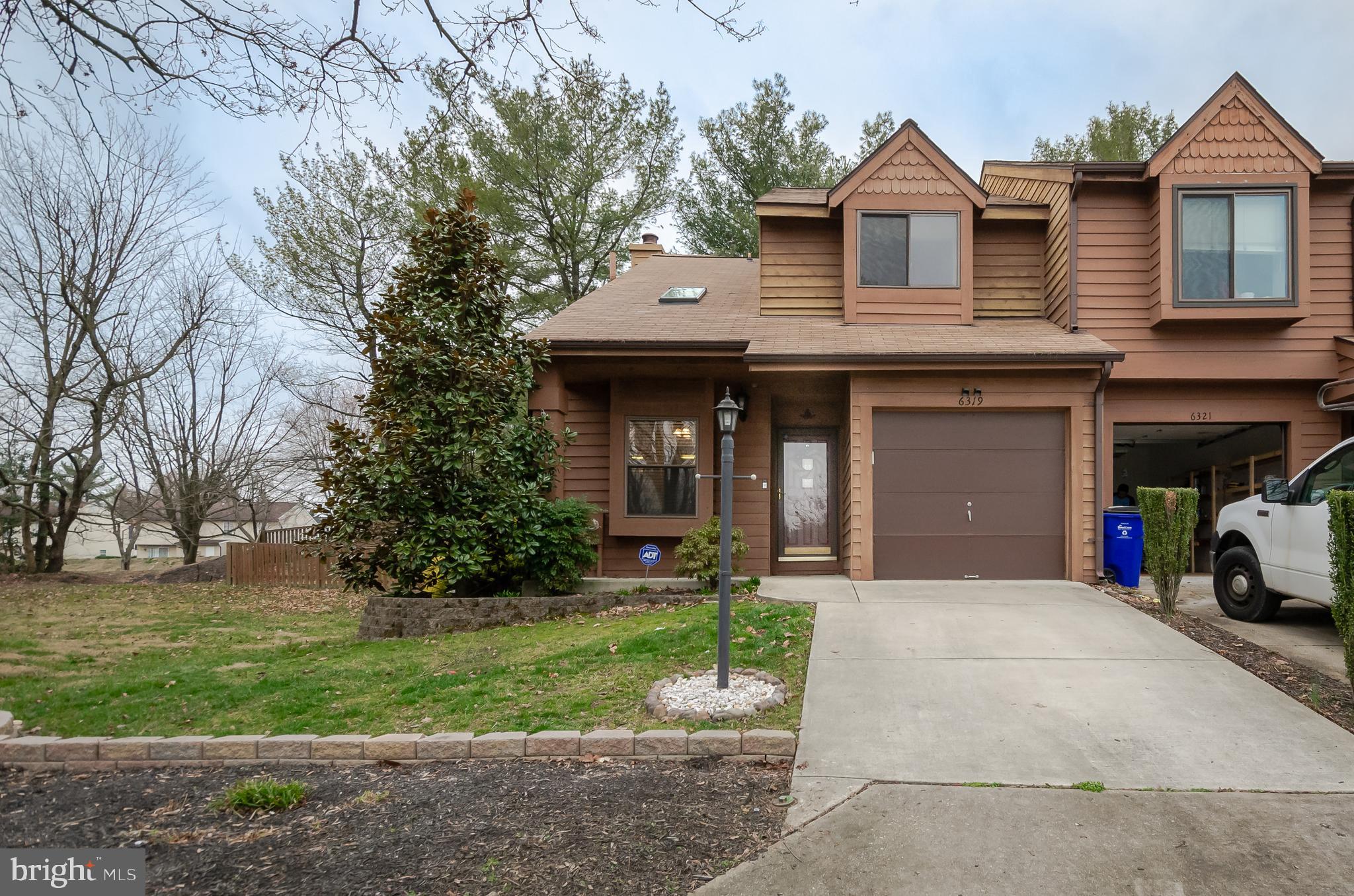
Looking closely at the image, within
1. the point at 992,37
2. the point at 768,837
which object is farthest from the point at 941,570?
the point at 768,837

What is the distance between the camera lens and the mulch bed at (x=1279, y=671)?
4.73 meters

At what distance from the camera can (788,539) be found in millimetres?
10711

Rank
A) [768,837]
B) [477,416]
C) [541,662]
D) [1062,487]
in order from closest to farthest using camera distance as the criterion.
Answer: [768,837] < [541,662] < [477,416] < [1062,487]

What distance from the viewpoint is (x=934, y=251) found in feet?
34.9

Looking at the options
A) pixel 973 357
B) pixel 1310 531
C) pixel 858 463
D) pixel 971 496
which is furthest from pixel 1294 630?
pixel 858 463

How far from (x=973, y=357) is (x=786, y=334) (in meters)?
2.53

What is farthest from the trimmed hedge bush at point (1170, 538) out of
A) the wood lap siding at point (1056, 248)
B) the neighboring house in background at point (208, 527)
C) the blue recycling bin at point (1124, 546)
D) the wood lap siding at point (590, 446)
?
the neighboring house in background at point (208, 527)

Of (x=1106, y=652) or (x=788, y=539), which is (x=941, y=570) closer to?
(x=788, y=539)

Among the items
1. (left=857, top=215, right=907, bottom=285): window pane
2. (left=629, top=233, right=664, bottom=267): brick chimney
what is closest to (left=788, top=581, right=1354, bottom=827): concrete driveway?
(left=857, top=215, right=907, bottom=285): window pane

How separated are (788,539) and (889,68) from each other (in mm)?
6885

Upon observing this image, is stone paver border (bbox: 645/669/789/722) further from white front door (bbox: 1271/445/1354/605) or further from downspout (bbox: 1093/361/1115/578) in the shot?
downspout (bbox: 1093/361/1115/578)

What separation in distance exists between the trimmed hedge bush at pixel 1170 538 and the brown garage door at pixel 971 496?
2011 millimetres

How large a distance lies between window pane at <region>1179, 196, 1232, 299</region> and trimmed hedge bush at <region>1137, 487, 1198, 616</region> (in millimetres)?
4239

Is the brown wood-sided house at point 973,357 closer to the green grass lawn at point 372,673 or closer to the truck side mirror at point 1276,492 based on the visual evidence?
the truck side mirror at point 1276,492
